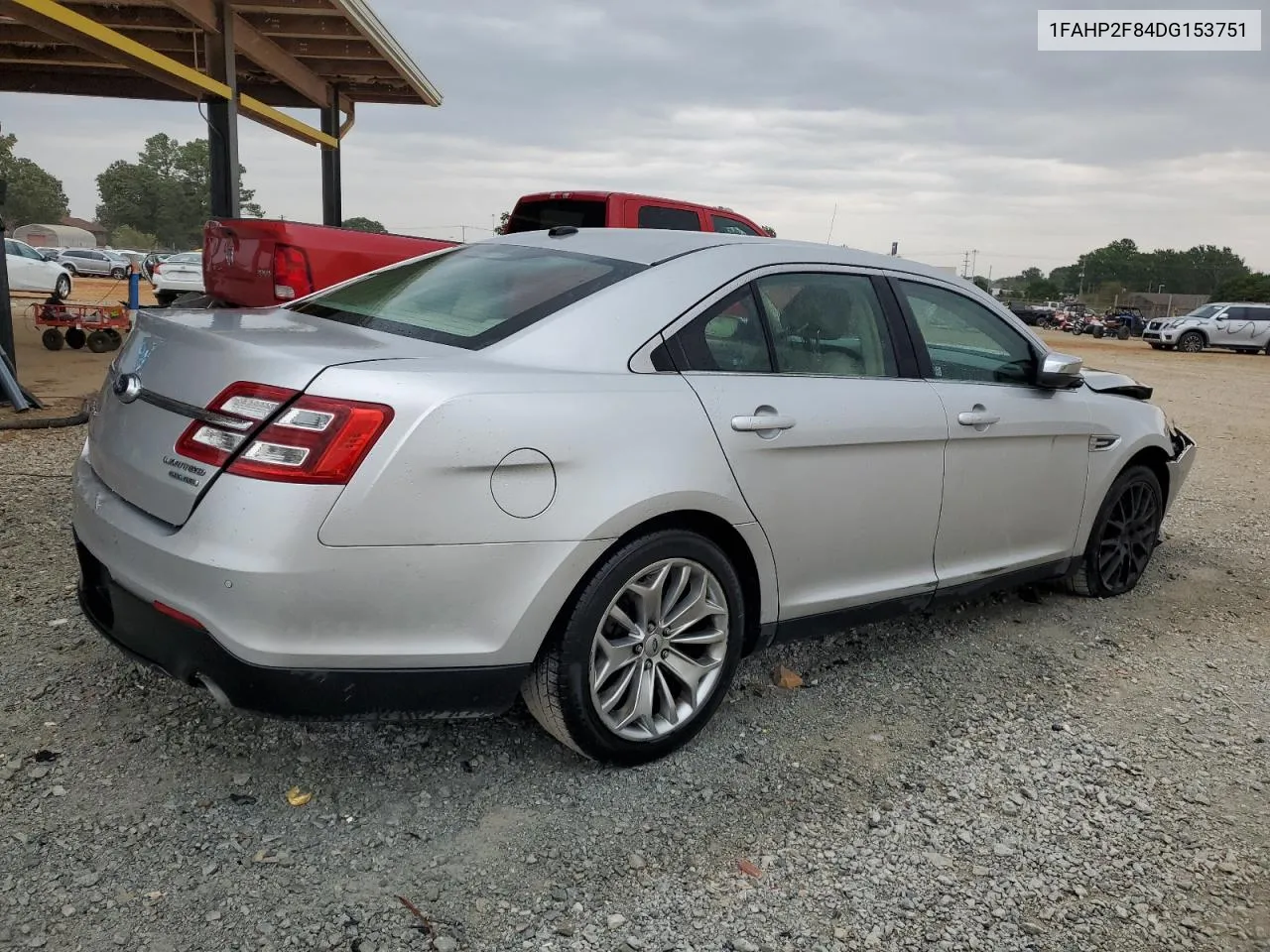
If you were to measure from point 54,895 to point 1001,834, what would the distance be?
2337mm

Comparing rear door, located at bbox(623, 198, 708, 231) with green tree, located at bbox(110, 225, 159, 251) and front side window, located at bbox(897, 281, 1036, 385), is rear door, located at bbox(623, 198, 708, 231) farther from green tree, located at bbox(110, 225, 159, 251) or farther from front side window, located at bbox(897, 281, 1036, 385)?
green tree, located at bbox(110, 225, 159, 251)

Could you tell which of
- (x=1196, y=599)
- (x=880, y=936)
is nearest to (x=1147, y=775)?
(x=880, y=936)

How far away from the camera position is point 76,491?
287 cm

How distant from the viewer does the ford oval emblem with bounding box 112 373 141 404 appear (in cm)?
270

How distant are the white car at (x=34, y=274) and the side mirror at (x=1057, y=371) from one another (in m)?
23.6

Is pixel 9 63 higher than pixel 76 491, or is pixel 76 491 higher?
pixel 9 63

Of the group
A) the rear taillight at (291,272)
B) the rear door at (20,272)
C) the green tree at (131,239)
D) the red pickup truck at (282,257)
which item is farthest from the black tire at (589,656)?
the green tree at (131,239)

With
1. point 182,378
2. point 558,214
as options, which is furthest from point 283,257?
point 182,378

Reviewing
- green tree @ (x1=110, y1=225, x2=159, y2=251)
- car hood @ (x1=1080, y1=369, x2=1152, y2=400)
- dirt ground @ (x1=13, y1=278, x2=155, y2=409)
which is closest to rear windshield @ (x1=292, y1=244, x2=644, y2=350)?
car hood @ (x1=1080, y1=369, x2=1152, y2=400)

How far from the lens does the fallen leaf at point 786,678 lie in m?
3.61

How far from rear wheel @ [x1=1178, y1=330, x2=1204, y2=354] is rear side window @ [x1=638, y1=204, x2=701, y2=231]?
24.5 meters

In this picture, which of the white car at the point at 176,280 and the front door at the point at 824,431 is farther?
the white car at the point at 176,280

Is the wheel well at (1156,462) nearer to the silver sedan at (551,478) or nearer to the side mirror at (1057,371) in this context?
the side mirror at (1057,371)

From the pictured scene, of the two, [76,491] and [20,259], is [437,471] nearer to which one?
[76,491]
